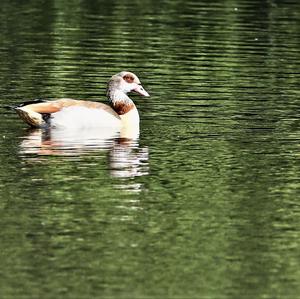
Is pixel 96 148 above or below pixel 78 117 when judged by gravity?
below

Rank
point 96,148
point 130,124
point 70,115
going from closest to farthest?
point 96,148
point 70,115
point 130,124

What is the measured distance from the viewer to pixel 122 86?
21.2m

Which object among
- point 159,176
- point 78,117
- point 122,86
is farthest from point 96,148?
point 122,86

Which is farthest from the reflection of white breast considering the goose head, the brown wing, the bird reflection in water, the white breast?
the goose head

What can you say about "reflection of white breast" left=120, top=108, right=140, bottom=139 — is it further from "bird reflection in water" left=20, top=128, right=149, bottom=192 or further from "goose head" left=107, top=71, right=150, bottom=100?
"goose head" left=107, top=71, right=150, bottom=100

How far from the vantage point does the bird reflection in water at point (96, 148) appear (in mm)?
16750

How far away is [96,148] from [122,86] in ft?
9.77

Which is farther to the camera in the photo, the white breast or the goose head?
the goose head

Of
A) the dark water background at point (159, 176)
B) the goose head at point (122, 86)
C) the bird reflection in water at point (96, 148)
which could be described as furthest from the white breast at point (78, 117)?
the goose head at point (122, 86)

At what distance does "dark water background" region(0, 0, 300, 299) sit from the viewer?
40.9 feet

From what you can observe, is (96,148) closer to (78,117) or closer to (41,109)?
(78,117)

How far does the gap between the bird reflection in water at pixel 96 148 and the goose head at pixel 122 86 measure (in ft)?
4.10

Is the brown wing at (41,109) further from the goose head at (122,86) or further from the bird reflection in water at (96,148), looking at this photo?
the goose head at (122,86)

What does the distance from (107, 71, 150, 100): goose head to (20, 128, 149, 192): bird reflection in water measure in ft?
4.10
